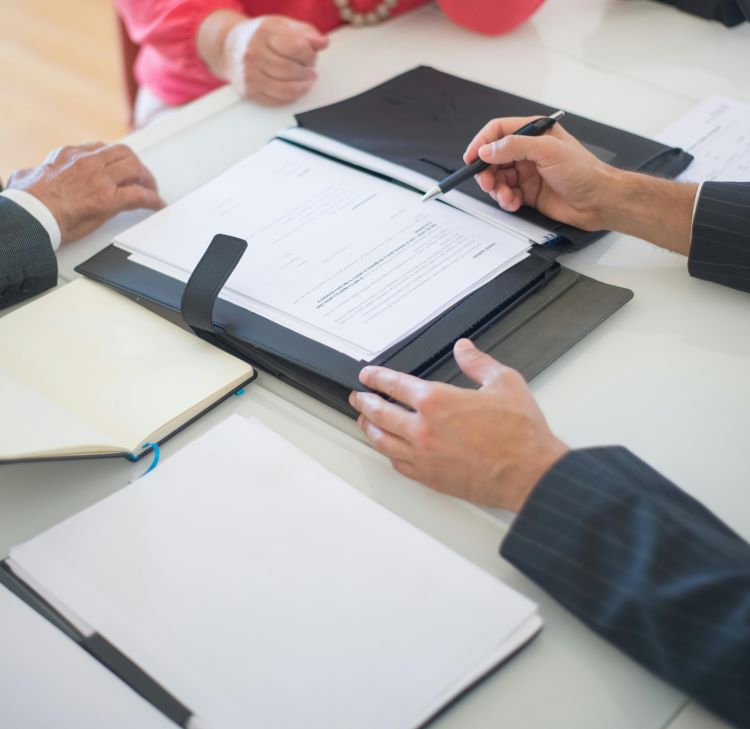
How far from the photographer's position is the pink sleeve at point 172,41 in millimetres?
1537

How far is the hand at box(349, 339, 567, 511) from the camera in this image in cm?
80

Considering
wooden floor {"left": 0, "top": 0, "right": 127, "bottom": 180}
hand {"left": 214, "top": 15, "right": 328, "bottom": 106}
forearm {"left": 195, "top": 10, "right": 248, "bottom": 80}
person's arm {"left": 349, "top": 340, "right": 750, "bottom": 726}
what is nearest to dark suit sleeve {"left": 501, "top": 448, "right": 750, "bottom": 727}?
person's arm {"left": 349, "top": 340, "right": 750, "bottom": 726}

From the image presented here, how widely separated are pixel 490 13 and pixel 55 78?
1984 millimetres

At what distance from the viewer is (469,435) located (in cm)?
82

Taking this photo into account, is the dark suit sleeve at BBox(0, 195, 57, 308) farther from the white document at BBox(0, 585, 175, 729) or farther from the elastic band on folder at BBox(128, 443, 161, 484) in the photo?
the white document at BBox(0, 585, 175, 729)

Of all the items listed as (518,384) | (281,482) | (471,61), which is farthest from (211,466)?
(471,61)

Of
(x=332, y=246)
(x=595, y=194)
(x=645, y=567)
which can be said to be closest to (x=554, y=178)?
(x=595, y=194)

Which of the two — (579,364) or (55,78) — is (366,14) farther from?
(55,78)

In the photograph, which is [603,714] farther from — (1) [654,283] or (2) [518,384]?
(1) [654,283]

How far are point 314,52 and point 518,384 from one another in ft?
2.60

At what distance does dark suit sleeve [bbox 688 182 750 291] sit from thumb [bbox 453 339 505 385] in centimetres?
32

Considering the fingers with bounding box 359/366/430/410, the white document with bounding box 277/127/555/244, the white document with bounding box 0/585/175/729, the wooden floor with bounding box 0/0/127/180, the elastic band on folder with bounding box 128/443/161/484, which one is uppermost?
the white document with bounding box 277/127/555/244

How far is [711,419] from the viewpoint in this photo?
899mm

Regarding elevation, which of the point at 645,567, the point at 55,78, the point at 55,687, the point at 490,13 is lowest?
the point at 55,78
